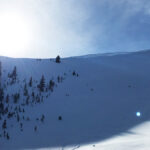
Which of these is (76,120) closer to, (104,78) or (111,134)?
(111,134)

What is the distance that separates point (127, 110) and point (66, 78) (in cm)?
1080

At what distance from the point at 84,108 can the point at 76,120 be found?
2089 millimetres

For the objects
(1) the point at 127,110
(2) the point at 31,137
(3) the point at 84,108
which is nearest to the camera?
(2) the point at 31,137

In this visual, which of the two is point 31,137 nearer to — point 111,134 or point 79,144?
point 79,144

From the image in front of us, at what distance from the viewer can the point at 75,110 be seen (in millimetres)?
13062

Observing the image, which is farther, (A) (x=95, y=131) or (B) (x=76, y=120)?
(B) (x=76, y=120)

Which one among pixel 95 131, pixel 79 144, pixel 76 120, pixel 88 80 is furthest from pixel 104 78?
pixel 79 144

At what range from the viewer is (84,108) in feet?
43.7

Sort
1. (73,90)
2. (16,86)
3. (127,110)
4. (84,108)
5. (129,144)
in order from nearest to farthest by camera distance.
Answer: (129,144), (127,110), (84,108), (73,90), (16,86)

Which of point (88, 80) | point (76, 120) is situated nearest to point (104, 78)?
point (88, 80)

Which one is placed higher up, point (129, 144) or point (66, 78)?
point (66, 78)

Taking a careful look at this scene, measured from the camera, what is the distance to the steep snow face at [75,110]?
8.77 meters

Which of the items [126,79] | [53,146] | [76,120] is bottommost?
[53,146]

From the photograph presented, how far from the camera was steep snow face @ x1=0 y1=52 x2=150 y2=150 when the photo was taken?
8.77 meters
